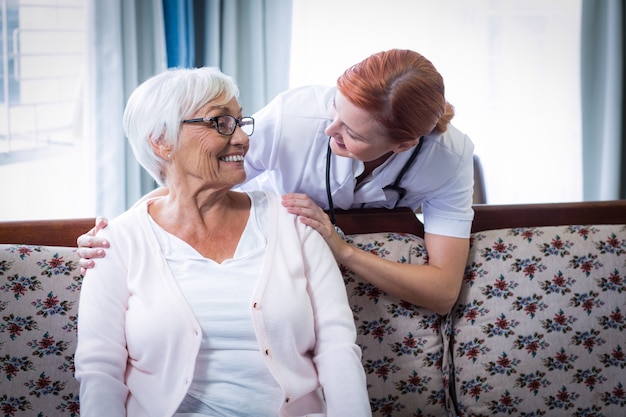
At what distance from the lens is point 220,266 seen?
4.96 feet

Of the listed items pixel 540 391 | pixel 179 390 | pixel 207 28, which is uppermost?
pixel 207 28

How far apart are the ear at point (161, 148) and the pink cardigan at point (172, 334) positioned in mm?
144

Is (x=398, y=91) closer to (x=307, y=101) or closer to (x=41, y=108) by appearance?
(x=307, y=101)

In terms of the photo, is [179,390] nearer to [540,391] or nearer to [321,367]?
[321,367]

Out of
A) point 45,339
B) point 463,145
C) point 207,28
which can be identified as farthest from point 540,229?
point 207,28

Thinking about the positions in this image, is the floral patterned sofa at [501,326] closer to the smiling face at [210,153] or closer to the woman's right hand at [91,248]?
the woman's right hand at [91,248]

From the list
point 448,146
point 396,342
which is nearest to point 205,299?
point 396,342

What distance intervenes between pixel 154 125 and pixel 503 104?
99.6 inches

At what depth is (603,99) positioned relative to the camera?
3.62m

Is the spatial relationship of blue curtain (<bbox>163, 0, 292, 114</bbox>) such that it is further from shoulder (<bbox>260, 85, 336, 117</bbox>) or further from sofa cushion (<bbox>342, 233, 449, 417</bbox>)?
sofa cushion (<bbox>342, 233, 449, 417</bbox>)

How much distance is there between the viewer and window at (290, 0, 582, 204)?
343cm

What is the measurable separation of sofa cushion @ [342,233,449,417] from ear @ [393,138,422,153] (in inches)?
11.8

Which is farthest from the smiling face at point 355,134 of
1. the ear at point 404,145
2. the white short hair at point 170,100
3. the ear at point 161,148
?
the ear at point 161,148

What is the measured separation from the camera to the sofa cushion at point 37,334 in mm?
1623
